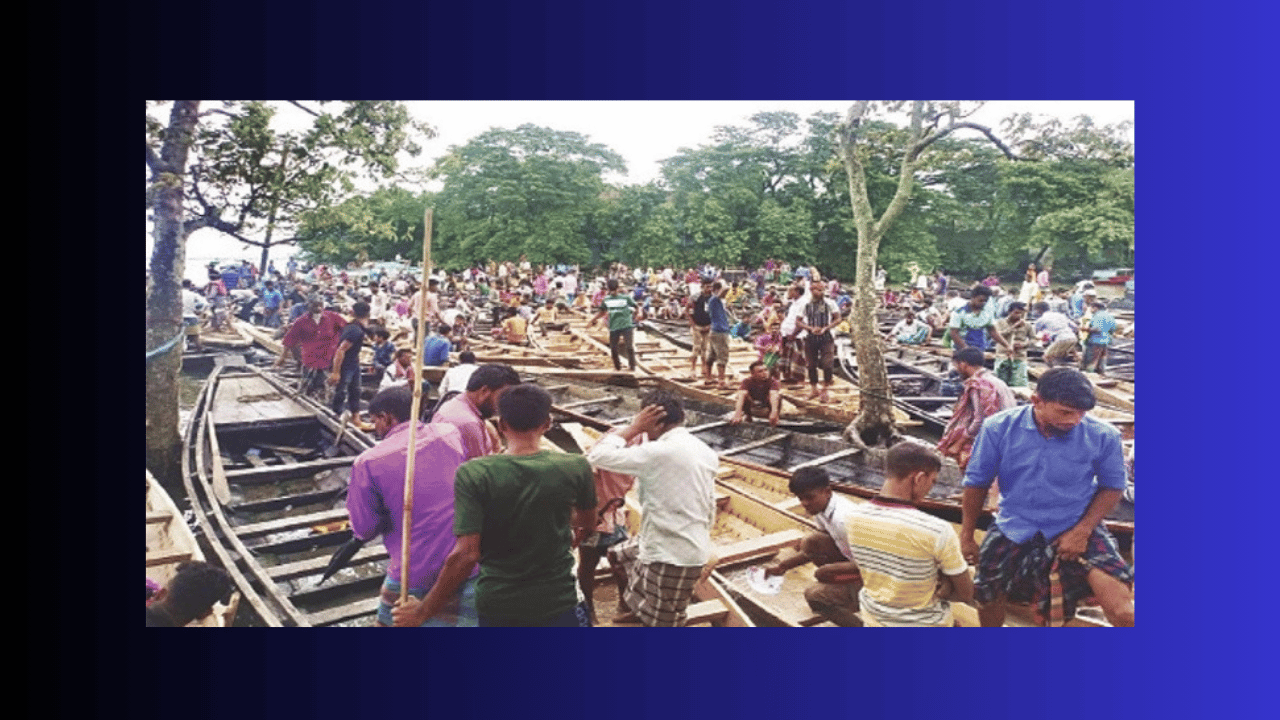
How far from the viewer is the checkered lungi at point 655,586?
481 centimetres

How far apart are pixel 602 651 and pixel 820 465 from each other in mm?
1405

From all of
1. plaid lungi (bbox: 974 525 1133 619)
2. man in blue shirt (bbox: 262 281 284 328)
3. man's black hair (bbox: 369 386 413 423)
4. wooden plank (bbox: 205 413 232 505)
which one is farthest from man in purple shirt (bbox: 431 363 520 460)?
plaid lungi (bbox: 974 525 1133 619)

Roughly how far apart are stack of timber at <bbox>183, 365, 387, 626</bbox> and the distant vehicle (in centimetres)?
367

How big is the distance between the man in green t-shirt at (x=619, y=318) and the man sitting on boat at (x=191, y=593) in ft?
7.07

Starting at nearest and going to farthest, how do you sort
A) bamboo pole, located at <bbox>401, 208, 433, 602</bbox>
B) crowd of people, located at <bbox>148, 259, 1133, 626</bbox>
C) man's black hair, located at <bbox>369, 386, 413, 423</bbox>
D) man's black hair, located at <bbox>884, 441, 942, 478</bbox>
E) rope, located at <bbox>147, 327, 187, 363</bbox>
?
crowd of people, located at <bbox>148, 259, 1133, 626</bbox> → bamboo pole, located at <bbox>401, 208, 433, 602</bbox> → man's black hair, located at <bbox>884, 441, 942, 478</bbox> → man's black hair, located at <bbox>369, 386, 413, 423</bbox> → rope, located at <bbox>147, 327, 187, 363</bbox>

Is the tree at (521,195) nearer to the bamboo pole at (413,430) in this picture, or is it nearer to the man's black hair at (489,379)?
the bamboo pole at (413,430)

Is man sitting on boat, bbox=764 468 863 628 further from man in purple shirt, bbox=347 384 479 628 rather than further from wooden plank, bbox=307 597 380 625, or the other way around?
wooden plank, bbox=307 597 380 625

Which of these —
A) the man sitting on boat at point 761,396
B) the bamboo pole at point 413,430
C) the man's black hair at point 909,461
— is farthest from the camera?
the man sitting on boat at point 761,396

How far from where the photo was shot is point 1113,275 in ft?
17.1

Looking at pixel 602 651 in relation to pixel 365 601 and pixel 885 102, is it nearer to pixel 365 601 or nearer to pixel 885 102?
pixel 365 601

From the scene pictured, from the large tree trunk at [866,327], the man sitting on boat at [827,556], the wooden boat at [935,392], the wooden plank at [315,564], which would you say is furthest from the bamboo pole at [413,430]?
the wooden boat at [935,392]

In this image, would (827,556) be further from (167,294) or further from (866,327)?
(167,294)

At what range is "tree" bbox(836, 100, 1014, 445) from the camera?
5.22m
